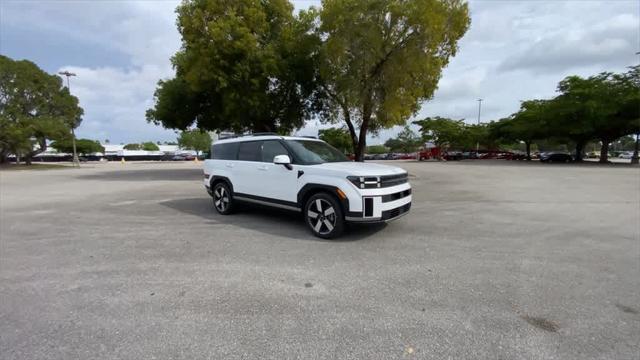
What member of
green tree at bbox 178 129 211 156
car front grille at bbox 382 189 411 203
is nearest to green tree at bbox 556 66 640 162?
car front grille at bbox 382 189 411 203

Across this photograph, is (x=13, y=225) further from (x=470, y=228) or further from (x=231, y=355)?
(x=470, y=228)

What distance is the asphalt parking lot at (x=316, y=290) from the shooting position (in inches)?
109

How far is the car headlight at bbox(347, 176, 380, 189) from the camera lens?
5.42 meters

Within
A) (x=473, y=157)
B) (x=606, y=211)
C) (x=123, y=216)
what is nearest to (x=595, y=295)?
(x=606, y=211)

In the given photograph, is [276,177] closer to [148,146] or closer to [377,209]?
[377,209]

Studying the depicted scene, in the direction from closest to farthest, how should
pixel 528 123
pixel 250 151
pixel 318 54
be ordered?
pixel 250 151 < pixel 318 54 < pixel 528 123

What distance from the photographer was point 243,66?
54.3ft

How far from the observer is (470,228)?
6.72m

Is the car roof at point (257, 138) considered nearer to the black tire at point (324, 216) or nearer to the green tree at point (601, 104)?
the black tire at point (324, 216)

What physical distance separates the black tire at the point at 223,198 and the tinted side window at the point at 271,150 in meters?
1.41

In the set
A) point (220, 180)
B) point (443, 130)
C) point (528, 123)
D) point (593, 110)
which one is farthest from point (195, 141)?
point (220, 180)

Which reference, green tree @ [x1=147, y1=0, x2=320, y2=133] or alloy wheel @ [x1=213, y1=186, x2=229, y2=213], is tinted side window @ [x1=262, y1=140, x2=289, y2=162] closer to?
alloy wheel @ [x1=213, y1=186, x2=229, y2=213]

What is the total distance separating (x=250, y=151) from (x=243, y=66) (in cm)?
1076

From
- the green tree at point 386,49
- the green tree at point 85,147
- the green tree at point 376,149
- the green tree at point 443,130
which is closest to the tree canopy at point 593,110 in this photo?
the green tree at point 443,130
